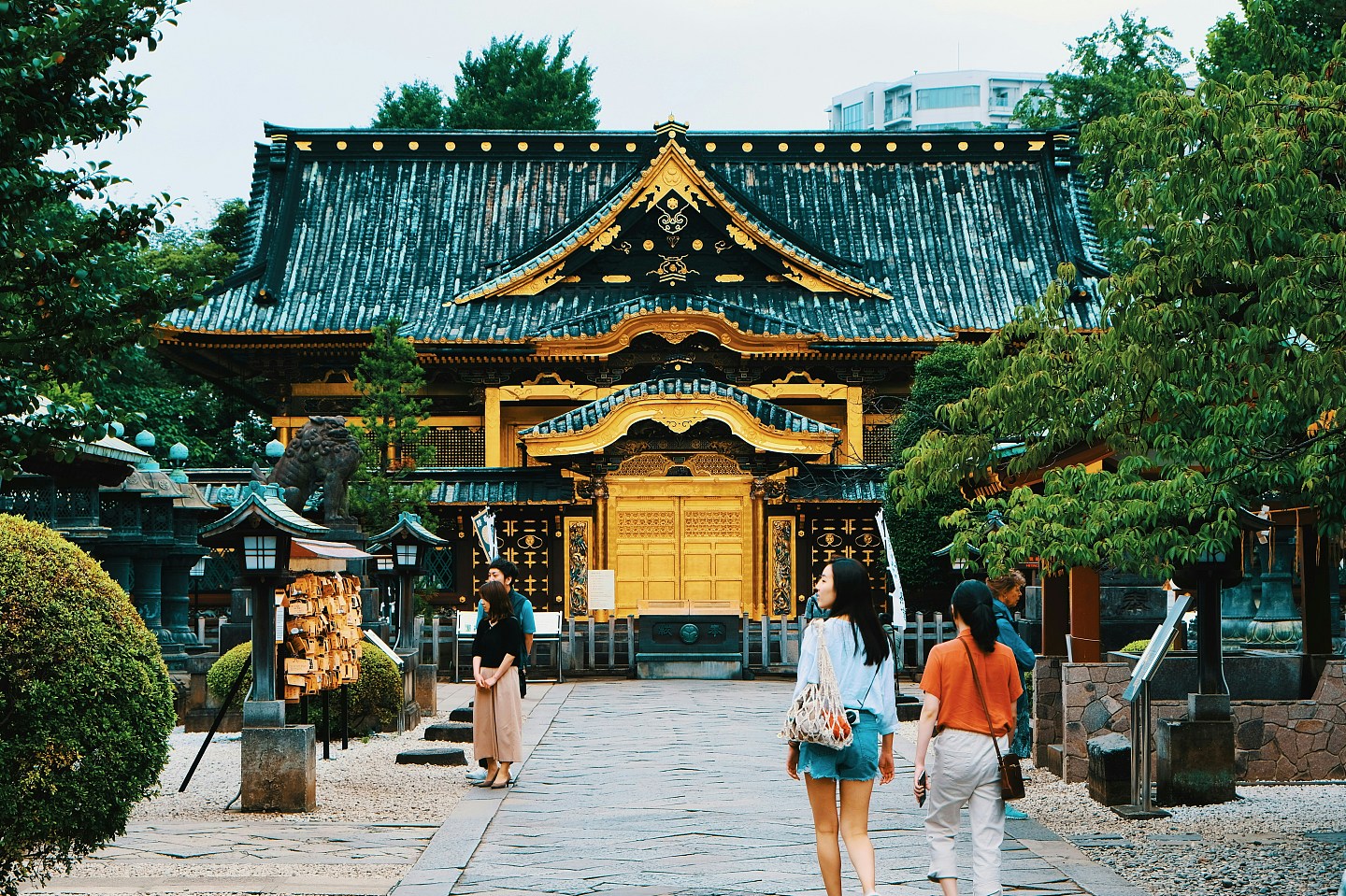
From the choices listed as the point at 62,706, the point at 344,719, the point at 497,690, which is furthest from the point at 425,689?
the point at 62,706

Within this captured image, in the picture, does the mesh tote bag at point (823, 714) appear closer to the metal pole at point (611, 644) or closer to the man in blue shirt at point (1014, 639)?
the man in blue shirt at point (1014, 639)

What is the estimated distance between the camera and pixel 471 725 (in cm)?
1606

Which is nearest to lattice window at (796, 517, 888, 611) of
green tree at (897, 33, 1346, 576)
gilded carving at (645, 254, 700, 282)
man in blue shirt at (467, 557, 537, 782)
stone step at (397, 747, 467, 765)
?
gilded carving at (645, 254, 700, 282)

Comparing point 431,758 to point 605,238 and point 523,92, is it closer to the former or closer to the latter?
point 605,238

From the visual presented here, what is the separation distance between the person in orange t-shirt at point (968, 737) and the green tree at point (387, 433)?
59.4ft

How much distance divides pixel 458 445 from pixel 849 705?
74.1 ft

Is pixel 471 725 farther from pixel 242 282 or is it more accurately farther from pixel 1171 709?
pixel 242 282

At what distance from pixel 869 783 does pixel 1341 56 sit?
15.1 feet

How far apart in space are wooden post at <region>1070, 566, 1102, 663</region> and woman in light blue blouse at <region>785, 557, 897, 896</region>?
259 inches

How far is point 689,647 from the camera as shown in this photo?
25094 millimetres

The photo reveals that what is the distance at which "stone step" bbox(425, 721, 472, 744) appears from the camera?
1579 cm

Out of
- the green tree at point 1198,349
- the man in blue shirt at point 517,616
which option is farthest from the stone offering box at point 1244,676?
the man in blue shirt at point 517,616

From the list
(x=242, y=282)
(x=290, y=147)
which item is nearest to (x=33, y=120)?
(x=242, y=282)

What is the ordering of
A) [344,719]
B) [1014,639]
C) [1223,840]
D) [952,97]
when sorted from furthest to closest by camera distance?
[952,97] < [344,719] < [1014,639] < [1223,840]
